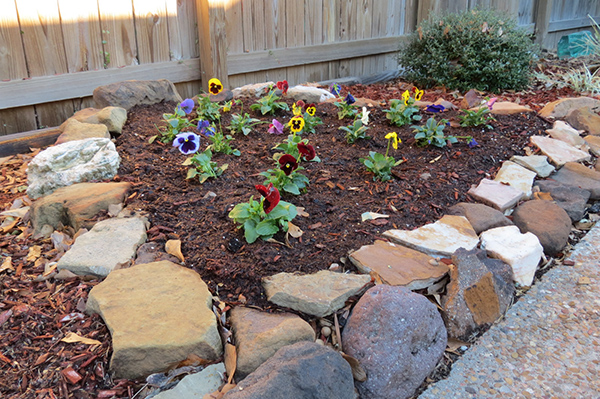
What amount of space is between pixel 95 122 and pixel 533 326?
10.7 ft

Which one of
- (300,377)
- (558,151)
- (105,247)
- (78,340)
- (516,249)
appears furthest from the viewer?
(558,151)

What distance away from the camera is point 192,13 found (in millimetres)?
4715

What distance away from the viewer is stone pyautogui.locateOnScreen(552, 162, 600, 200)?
3330mm

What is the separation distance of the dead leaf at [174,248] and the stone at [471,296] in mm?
1240

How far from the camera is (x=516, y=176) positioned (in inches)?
130

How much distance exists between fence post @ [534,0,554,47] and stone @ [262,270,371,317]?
8.81 meters

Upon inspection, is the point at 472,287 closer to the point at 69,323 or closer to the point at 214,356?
the point at 214,356

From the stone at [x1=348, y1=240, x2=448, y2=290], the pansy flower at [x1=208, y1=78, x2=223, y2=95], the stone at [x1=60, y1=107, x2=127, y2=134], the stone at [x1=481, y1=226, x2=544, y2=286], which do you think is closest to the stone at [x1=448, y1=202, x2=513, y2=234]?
the stone at [x1=481, y1=226, x2=544, y2=286]

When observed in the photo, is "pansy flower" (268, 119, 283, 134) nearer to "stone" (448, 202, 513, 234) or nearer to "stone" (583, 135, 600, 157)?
"stone" (448, 202, 513, 234)

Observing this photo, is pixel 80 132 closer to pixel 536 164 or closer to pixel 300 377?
pixel 300 377

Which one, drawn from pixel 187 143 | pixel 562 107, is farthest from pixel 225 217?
pixel 562 107

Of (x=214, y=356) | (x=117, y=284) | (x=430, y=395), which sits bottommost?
(x=430, y=395)

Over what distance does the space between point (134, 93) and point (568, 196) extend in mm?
3439

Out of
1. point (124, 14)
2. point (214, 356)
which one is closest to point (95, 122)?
point (124, 14)
